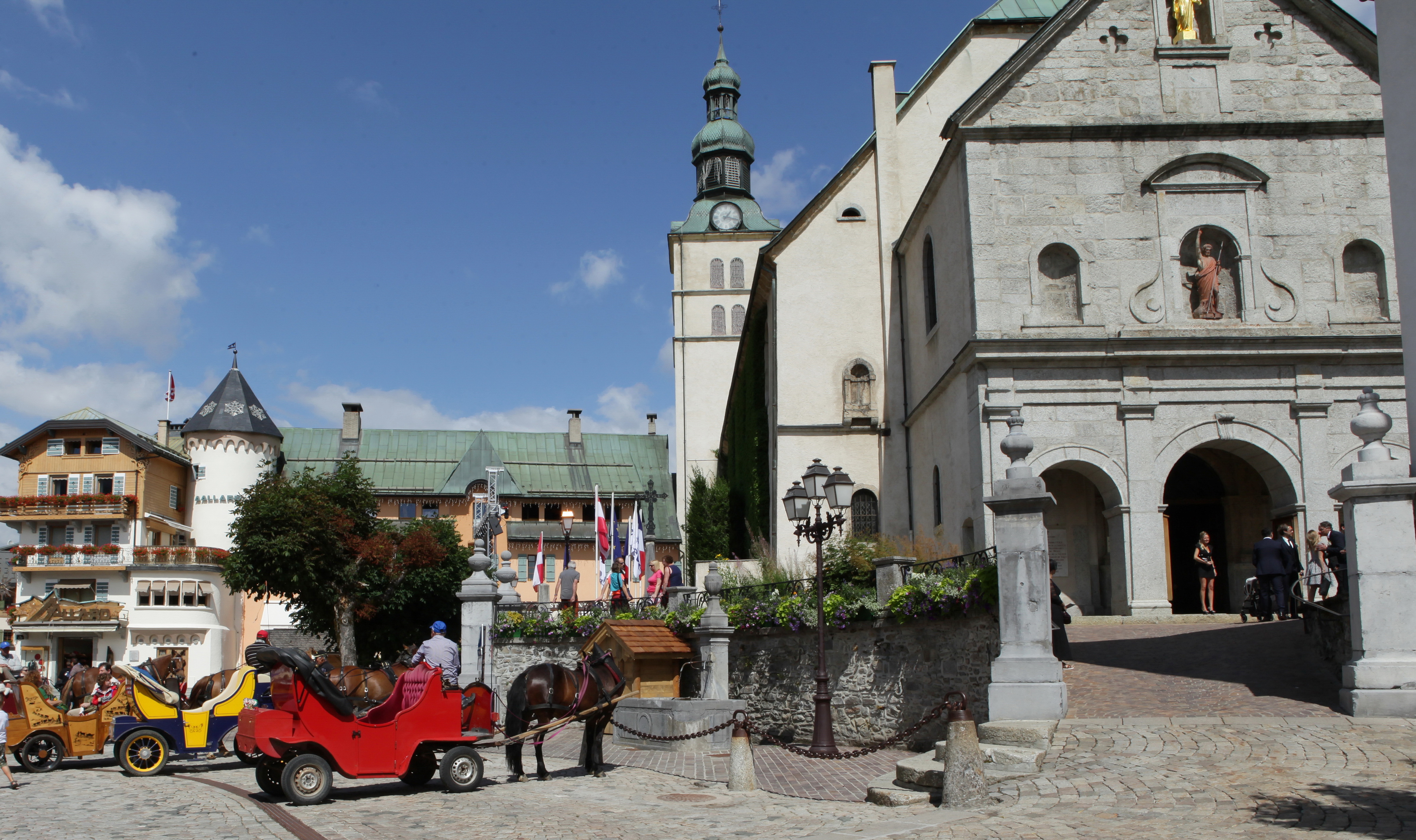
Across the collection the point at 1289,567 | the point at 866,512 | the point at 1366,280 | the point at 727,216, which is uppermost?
the point at 727,216

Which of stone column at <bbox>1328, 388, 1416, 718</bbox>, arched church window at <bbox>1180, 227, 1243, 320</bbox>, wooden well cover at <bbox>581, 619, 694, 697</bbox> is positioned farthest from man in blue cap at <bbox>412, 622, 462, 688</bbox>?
arched church window at <bbox>1180, 227, 1243, 320</bbox>

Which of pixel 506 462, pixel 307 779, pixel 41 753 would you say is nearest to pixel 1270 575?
pixel 307 779

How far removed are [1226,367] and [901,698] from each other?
34.0 feet

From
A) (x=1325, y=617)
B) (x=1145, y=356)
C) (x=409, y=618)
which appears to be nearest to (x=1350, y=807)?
(x=1325, y=617)

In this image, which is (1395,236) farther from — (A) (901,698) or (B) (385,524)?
(B) (385,524)

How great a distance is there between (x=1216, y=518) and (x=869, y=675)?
1054cm

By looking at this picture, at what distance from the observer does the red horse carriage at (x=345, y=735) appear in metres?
12.2

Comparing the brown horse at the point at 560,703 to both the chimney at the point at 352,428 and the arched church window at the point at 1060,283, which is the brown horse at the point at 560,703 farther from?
the chimney at the point at 352,428

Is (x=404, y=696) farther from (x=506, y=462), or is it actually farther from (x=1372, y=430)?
(x=506, y=462)

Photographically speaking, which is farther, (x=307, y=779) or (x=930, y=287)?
(x=930, y=287)

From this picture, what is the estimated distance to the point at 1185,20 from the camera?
24.4 meters

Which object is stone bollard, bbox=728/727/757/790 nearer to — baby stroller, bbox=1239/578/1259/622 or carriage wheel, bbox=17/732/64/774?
baby stroller, bbox=1239/578/1259/622

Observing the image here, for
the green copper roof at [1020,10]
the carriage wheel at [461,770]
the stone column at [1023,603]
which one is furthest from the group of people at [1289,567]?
the green copper roof at [1020,10]

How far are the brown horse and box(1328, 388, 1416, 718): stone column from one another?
28.2 feet
